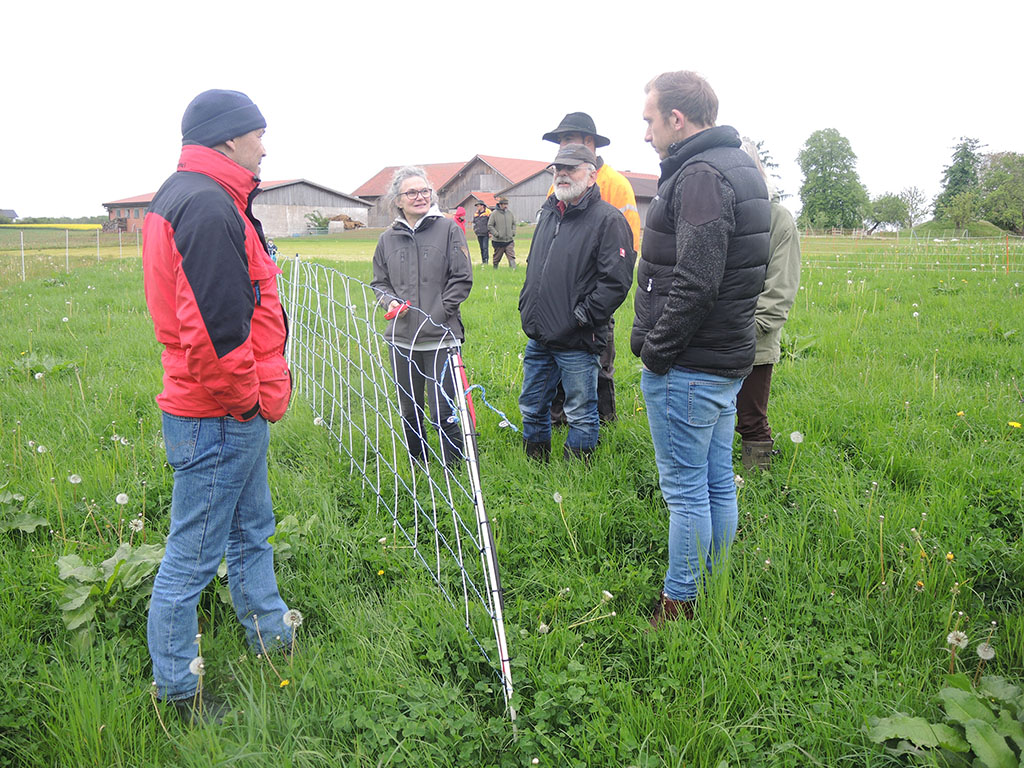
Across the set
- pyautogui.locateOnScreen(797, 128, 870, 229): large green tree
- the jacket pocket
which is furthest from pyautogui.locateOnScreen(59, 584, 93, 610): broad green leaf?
pyautogui.locateOnScreen(797, 128, 870, 229): large green tree

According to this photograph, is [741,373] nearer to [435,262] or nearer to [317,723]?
[317,723]

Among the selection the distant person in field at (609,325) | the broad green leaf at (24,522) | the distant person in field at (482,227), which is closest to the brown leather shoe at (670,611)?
the distant person in field at (609,325)

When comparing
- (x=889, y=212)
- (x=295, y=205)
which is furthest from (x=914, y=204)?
(x=295, y=205)

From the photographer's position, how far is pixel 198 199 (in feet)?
6.69

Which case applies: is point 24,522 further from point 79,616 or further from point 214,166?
point 214,166

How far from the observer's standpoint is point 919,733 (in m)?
1.93

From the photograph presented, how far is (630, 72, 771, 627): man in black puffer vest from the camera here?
2.49 m

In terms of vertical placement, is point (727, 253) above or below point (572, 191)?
below

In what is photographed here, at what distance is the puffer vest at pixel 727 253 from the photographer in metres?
2.53

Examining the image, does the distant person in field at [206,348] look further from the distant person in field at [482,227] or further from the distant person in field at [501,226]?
the distant person in field at [482,227]

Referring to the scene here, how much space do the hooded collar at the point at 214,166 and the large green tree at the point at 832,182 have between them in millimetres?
81016

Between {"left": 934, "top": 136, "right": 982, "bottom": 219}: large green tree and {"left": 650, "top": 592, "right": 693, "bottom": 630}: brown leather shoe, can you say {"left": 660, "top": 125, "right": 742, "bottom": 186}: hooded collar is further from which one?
{"left": 934, "top": 136, "right": 982, "bottom": 219}: large green tree

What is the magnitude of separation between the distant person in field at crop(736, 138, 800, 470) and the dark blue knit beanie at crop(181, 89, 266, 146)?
2940 millimetres

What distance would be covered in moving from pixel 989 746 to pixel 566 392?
8.92ft
